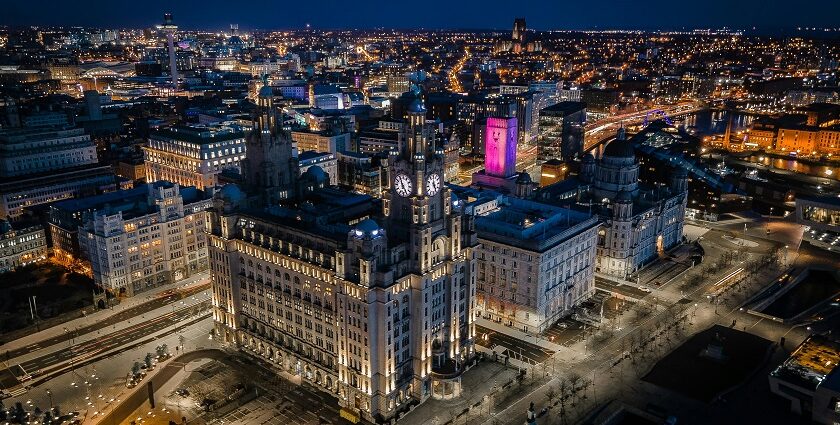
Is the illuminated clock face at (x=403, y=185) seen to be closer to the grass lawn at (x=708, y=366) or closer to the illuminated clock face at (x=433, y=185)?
the illuminated clock face at (x=433, y=185)

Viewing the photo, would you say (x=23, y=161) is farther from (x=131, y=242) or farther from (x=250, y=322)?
(x=250, y=322)

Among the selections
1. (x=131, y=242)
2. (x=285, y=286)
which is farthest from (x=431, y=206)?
(x=131, y=242)

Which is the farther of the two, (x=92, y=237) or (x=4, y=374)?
(x=92, y=237)

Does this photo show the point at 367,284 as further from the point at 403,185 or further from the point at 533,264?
the point at 533,264

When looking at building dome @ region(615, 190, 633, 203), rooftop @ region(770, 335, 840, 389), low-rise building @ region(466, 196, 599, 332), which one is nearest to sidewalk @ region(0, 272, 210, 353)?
low-rise building @ region(466, 196, 599, 332)

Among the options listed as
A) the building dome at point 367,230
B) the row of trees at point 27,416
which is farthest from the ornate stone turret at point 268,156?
the row of trees at point 27,416

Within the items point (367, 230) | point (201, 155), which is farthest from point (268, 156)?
point (201, 155)

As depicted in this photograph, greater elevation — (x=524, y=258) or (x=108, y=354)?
(x=524, y=258)
